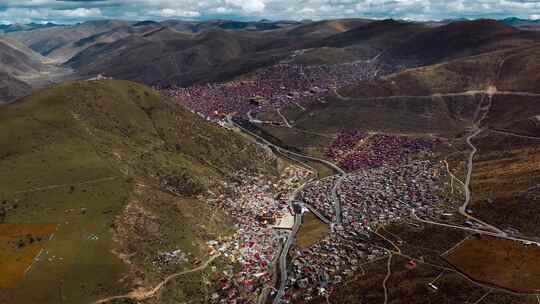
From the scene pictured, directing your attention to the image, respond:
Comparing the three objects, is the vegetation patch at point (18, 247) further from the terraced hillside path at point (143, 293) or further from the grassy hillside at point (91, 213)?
the terraced hillside path at point (143, 293)

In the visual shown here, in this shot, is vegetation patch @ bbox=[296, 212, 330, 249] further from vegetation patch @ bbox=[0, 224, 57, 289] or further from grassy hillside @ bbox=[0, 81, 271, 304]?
vegetation patch @ bbox=[0, 224, 57, 289]

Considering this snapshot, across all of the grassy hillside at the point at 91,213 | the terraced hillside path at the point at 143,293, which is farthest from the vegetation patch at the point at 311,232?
the terraced hillside path at the point at 143,293

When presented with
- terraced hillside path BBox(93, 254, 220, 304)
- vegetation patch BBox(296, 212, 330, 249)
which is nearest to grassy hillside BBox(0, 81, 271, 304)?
terraced hillside path BBox(93, 254, 220, 304)

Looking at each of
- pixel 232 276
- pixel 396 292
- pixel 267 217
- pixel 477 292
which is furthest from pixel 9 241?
pixel 477 292

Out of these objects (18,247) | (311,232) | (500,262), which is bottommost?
(311,232)

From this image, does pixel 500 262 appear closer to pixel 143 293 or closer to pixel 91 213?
pixel 143 293

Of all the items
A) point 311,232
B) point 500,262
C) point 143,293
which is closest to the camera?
point 143,293

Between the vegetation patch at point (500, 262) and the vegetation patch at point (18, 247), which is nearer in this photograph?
the vegetation patch at point (500, 262)

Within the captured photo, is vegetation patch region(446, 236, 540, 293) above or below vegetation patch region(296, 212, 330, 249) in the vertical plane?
above

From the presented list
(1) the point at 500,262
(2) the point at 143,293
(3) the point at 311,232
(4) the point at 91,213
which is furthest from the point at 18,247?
(1) the point at 500,262

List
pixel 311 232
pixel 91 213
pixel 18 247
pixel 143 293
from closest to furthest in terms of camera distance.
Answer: pixel 143 293
pixel 18 247
pixel 91 213
pixel 311 232

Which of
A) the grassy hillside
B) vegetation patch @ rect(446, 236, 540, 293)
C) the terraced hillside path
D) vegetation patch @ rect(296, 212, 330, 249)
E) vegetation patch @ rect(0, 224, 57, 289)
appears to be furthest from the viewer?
vegetation patch @ rect(296, 212, 330, 249)

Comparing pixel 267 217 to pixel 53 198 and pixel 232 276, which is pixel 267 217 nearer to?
pixel 232 276
